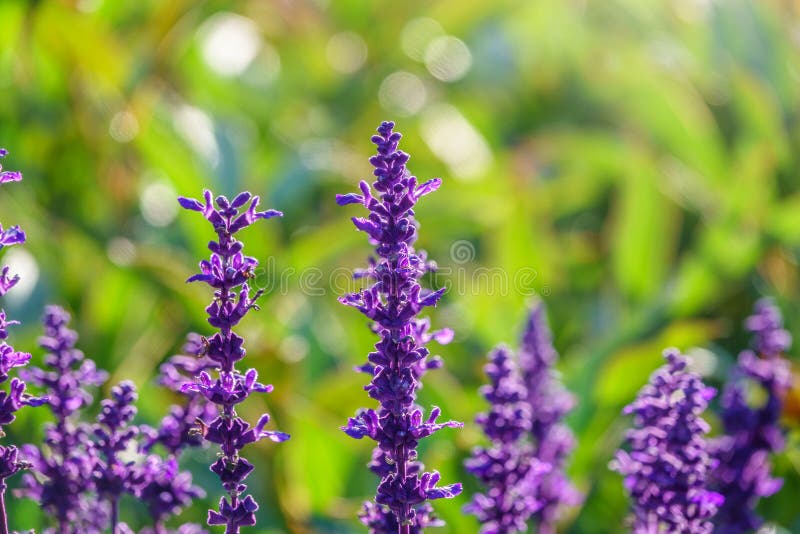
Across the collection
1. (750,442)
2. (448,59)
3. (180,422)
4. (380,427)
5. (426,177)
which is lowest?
(380,427)

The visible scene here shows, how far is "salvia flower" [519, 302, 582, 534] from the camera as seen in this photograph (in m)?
1.95

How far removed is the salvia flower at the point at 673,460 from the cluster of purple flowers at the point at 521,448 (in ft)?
0.52

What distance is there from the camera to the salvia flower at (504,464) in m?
1.50

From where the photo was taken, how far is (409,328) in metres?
1.29

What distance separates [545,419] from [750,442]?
0.38 m

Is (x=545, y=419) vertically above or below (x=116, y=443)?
above

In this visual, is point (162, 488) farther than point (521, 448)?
No

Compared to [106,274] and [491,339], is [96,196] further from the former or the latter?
[491,339]

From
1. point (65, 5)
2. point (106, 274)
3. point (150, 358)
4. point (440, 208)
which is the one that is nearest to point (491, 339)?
point (440, 208)

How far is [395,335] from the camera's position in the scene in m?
1.28

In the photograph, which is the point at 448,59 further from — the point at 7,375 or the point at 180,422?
the point at 7,375

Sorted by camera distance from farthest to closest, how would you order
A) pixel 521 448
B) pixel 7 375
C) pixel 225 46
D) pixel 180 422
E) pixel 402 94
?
pixel 402 94, pixel 225 46, pixel 521 448, pixel 180 422, pixel 7 375

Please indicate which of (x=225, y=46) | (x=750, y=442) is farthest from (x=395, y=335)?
(x=225, y=46)

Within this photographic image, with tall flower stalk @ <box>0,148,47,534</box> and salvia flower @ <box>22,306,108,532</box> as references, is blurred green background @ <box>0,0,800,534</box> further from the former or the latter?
tall flower stalk @ <box>0,148,47,534</box>
